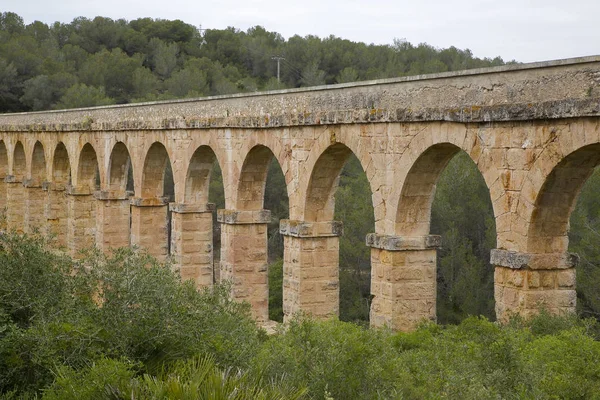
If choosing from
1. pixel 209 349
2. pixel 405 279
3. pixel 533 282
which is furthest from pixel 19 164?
pixel 209 349

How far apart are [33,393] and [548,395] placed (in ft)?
15.3

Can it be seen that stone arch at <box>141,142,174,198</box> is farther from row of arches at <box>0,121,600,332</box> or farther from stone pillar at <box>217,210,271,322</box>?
stone pillar at <box>217,210,271,322</box>

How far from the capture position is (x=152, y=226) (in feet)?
71.6

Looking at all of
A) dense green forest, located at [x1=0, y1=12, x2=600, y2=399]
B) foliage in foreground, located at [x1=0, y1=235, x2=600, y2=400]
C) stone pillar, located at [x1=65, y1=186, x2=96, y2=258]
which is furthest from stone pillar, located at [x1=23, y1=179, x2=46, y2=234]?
foliage in foreground, located at [x1=0, y1=235, x2=600, y2=400]

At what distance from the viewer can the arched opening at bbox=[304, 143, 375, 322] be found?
14.9 metres

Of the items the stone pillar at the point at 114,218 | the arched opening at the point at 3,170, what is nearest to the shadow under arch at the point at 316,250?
the stone pillar at the point at 114,218

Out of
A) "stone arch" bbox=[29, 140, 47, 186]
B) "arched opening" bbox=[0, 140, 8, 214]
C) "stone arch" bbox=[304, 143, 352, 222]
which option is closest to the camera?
"stone arch" bbox=[304, 143, 352, 222]

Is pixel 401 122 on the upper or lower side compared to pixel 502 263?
upper

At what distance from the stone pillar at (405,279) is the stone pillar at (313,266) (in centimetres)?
202

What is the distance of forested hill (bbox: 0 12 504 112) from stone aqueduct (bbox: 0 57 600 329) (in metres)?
21.5

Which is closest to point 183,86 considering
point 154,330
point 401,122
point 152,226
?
point 152,226

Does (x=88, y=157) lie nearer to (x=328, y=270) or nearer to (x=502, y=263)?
(x=328, y=270)

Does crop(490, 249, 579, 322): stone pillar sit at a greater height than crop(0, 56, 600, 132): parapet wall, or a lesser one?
lesser

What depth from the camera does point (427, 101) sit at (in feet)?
39.8
